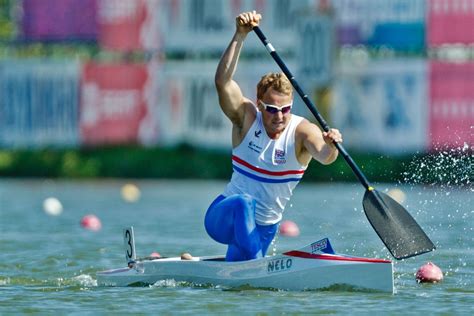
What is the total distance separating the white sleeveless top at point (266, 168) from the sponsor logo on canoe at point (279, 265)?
44cm

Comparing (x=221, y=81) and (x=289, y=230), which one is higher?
(x=221, y=81)

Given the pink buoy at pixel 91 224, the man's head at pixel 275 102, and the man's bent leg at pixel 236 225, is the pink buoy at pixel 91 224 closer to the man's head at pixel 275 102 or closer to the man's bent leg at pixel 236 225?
the man's bent leg at pixel 236 225

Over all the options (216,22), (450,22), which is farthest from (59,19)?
(450,22)

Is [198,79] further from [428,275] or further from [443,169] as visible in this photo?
A: [428,275]

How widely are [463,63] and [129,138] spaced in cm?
934

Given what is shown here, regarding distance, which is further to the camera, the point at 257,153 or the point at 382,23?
the point at 382,23

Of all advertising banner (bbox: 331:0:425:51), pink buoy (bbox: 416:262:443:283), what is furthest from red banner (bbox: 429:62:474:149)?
pink buoy (bbox: 416:262:443:283)

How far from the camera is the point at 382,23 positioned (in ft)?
126

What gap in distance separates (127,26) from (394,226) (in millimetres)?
30159

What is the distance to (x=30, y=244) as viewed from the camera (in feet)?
57.1

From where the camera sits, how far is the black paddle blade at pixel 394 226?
1252 centimetres

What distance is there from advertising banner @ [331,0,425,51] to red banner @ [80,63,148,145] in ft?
20.1

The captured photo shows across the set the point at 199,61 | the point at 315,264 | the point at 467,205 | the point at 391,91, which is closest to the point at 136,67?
the point at 199,61

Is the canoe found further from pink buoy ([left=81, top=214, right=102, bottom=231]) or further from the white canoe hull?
pink buoy ([left=81, top=214, right=102, bottom=231])
